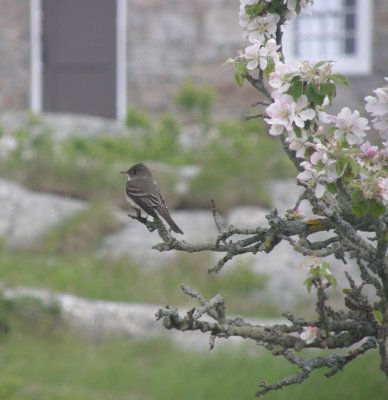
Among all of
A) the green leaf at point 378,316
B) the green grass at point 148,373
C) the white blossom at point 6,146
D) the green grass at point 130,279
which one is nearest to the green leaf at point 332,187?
the green leaf at point 378,316

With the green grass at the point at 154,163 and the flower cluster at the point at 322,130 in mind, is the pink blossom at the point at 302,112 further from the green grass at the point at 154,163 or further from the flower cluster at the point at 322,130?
the green grass at the point at 154,163

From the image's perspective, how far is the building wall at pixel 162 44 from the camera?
58.5 feet

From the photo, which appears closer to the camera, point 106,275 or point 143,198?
point 143,198

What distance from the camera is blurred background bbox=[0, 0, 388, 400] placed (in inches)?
331

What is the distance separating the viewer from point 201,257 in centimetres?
1112

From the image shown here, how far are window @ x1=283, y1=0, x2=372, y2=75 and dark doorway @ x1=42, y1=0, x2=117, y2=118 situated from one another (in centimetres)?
296

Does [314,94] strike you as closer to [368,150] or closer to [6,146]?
[368,150]

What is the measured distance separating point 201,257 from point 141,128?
3.99 meters

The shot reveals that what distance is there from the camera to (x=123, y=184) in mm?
12539

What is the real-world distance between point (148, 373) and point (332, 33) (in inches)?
440

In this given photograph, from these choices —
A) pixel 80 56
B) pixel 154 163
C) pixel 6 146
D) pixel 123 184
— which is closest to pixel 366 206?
pixel 123 184

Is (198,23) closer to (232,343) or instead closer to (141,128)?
(141,128)

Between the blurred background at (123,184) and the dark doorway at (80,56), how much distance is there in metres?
0.02

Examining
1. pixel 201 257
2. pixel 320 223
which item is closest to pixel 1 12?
pixel 201 257
